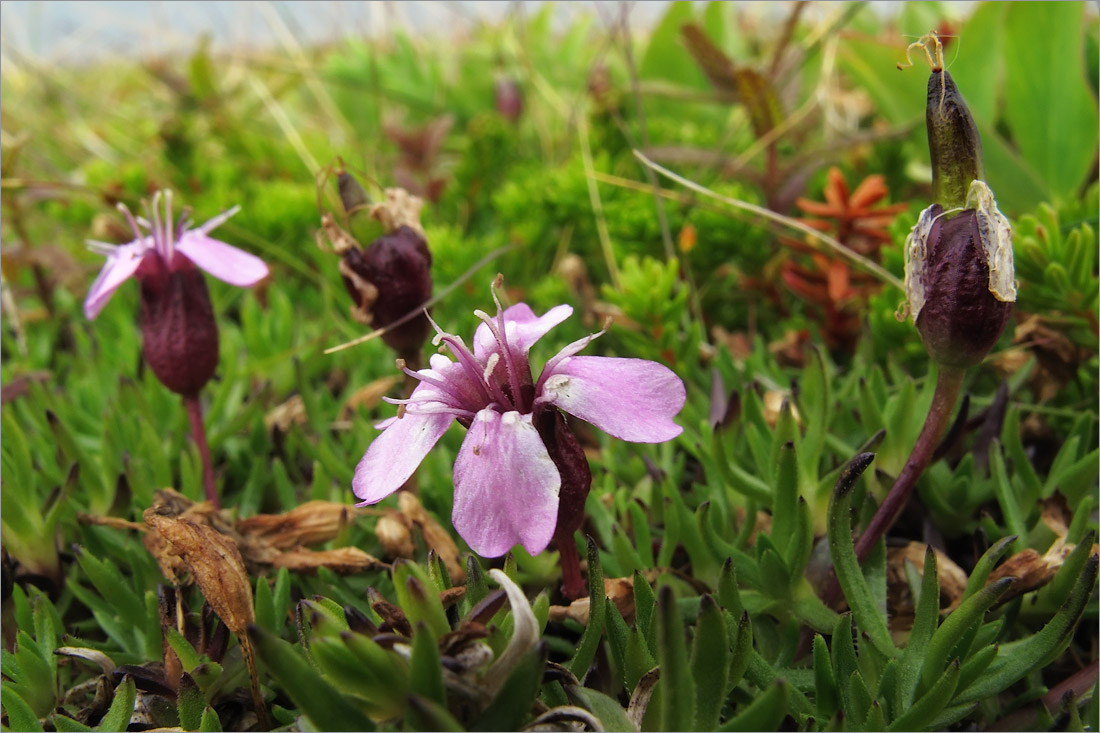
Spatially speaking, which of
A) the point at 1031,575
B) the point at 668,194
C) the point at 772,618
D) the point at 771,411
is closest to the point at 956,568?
the point at 1031,575

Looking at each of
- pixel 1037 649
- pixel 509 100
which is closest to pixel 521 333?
pixel 1037 649

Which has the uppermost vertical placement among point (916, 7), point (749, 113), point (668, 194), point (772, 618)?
point (916, 7)

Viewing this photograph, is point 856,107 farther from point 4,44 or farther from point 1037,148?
point 4,44

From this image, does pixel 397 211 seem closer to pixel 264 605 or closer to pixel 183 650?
pixel 264 605

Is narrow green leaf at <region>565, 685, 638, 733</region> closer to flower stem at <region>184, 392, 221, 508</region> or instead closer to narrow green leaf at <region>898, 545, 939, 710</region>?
narrow green leaf at <region>898, 545, 939, 710</region>

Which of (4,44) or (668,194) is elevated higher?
(4,44)

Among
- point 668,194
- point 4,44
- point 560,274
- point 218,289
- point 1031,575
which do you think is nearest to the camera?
point 1031,575

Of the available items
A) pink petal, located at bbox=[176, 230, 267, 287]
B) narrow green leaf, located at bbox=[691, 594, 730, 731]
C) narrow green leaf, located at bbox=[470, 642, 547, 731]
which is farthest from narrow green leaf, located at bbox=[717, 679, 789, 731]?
pink petal, located at bbox=[176, 230, 267, 287]
